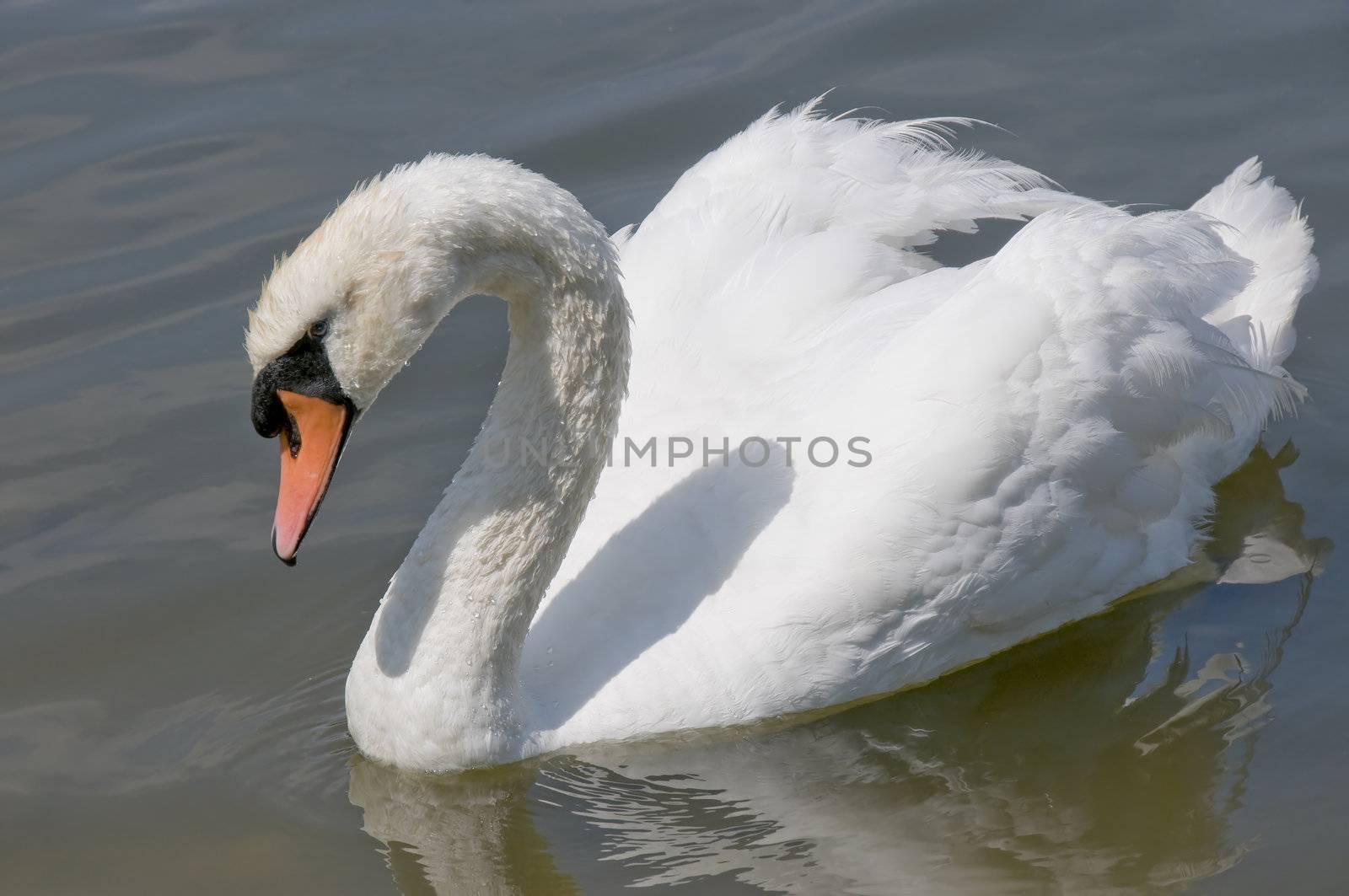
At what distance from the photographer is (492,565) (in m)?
6.07

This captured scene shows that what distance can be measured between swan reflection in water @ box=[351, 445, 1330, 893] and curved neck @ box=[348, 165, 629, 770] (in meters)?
0.24

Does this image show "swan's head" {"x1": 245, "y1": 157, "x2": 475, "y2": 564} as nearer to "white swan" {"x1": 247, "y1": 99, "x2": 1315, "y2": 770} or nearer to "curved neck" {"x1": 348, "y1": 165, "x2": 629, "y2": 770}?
"white swan" {"x1": 247, "y1": 99, "x2": 1315, "y2": 770}

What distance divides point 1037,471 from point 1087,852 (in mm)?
1365

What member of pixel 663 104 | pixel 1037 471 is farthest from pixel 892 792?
pixel 663 104

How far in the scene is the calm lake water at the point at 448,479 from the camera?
5992mm

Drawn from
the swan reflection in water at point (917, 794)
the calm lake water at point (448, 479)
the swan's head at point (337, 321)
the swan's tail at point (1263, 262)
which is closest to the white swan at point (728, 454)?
the swan's head at point (337, 321)

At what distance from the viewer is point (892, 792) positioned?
6168 millimetres

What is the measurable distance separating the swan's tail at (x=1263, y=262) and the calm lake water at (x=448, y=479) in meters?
0.60

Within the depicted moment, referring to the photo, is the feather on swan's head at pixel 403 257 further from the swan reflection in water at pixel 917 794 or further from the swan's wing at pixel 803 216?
the swan reflection in water at pixel 917 794

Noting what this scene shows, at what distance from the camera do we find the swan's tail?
Answer: 25.2ft

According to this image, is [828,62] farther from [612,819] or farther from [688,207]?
[612,819]

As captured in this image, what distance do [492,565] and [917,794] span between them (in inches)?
66.2

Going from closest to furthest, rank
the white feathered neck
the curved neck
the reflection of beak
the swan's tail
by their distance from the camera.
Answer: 1. the reflection of beak
2. the white feathered neck
3. the curved neck
4. the swan's tail

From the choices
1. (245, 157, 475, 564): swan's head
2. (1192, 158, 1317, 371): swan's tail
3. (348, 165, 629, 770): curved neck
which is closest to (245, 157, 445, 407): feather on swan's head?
(245, 157, 475, 564): swan's head
